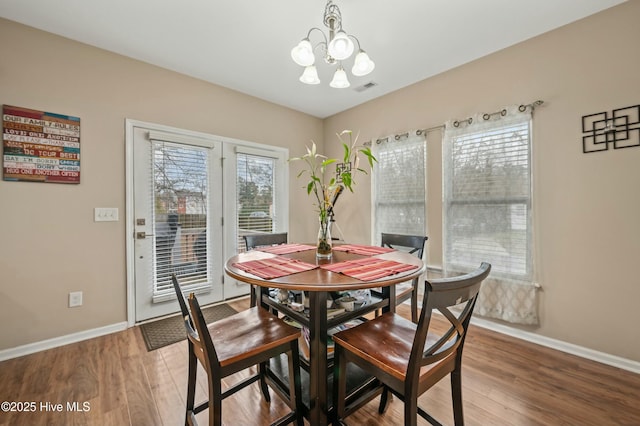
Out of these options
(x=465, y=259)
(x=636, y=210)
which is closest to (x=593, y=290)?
(x=636, y=210)

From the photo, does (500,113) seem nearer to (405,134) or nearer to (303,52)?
(405,134)

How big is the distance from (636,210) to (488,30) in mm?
1818

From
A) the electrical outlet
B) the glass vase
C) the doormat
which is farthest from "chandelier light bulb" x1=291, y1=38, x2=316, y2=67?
the electrical outlet

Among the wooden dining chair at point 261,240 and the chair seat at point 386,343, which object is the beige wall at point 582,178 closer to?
the chair seat at point 386,343

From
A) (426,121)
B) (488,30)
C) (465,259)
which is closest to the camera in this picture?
(488,30)

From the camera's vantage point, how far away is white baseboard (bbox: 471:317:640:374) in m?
1.97

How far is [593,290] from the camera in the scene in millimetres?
2117

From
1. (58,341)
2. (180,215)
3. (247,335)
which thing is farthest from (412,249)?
(58,341)

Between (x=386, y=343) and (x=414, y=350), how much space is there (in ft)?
0.89

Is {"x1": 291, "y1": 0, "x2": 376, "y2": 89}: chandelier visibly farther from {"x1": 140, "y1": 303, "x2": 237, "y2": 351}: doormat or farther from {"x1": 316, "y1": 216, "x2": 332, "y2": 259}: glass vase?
{"x1": 140, "y1": 303, "x2": 237, "y2": 351}: doormat

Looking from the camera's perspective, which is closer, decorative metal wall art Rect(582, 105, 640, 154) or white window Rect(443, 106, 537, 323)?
decorative metal wall art Rect(582, 105, 640, 154)

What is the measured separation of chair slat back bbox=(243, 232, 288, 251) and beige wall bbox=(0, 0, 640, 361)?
1348mm

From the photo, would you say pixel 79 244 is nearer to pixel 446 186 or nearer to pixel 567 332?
pixel 446 186

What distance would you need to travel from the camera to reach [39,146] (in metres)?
2.24
